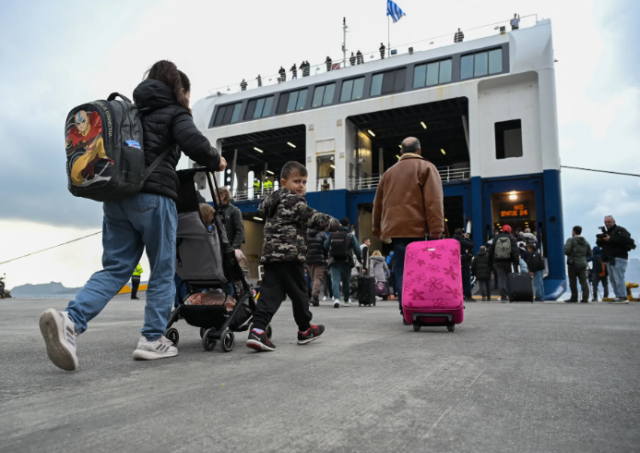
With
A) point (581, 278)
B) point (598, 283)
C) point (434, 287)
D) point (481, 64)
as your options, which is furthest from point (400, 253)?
point (481, 64)

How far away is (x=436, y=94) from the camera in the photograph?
842 inches

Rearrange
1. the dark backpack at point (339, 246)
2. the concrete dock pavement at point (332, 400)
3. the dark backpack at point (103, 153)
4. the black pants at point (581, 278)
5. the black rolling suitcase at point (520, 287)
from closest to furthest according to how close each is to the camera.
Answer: the concrete dock pavement at point (332, 400) < the dark backpack at point (103, 153) < the dark backpack at point (339, 246) < the black rolling suitcase at point (520, 287) < the black pants at point (581, 278)

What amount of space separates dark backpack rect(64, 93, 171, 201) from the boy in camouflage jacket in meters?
1.04

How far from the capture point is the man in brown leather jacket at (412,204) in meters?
4.74

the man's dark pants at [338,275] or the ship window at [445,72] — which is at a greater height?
the ship window at [445,72]

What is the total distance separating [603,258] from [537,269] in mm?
2300

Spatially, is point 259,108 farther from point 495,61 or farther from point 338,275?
point 338,275

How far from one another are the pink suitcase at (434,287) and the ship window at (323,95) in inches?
831

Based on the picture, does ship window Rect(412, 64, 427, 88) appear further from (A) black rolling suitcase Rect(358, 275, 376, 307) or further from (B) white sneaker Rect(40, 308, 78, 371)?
(B) white sneaker Rect(40, 308, 78, 371)

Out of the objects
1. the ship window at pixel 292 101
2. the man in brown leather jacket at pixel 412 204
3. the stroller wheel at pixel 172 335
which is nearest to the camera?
the stroller wheel at pixel 172 335

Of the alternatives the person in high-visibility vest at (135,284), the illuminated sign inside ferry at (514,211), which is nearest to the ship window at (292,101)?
the illuminated sign inside ferry at (514,211)

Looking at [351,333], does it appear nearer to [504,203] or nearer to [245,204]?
[504,203]

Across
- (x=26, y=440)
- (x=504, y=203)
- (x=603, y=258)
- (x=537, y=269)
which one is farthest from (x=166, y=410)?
(x=504, y=203)

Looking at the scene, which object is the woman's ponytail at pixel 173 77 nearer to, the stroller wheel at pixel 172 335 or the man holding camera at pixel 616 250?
the stroller wheel at pixel 172 335
